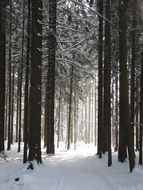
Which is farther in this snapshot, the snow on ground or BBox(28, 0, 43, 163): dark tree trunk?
BBox(28, 0, 43, 163): dark tree trunk

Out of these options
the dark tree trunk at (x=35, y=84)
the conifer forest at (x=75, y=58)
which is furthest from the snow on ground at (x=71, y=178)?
the dark tree trunk at (x=35, y=84)

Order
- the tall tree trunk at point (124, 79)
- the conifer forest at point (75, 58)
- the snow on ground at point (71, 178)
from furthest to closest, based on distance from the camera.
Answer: the conifer forest at point (75, 58)
the tall tree trunk at point (124, 79)
the snow on ground at point (71, 178)

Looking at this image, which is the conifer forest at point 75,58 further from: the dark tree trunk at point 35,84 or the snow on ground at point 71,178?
the snow on ground at point 71,178

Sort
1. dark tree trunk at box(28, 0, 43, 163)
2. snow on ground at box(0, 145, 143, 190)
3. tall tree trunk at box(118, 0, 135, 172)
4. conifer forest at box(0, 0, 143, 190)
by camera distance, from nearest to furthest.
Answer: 1. snow on ground at box(0, 145, 143, 190)
2. tall tree trunk at box(118, 0, 135, 172)
3. conifer forest at box(0, 0, 143, 190)
4. dark tree trunk at box(28, 0, 43, 163)

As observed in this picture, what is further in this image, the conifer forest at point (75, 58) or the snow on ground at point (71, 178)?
the conifer forest at point (75, 58)

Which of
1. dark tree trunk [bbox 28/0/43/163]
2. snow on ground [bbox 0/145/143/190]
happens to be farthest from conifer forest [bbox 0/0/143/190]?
snow on ground [bbox 0/145/143/190]

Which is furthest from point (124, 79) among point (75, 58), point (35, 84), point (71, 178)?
point (75, 58)

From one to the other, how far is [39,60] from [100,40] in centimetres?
549

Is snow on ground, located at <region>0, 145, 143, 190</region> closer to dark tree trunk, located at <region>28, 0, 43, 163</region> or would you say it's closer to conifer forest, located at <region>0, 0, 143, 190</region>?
conifer forest, located at <region>0, 0, 143, 190</region>

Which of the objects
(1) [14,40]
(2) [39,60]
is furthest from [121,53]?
(1) [14,40]

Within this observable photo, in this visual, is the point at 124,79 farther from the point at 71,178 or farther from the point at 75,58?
the point at 75,58

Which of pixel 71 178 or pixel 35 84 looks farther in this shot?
pixel 35 84

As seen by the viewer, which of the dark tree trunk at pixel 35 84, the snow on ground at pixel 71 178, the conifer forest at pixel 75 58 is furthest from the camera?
the dark tree trunk at pixel 35 84

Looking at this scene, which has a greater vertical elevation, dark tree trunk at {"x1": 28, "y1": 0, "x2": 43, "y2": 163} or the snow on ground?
dark tree trunk at {"x1": 28, "y1": 0, "x2": 43, "y2": 163}
